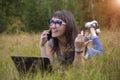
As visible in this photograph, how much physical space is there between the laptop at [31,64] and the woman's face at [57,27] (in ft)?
1.94

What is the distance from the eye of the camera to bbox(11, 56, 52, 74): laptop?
334 cm

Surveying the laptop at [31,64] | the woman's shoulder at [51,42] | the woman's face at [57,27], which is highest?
the woman's face at [57,27]

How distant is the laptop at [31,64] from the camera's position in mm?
3338

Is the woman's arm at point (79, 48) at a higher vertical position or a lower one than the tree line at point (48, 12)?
higher

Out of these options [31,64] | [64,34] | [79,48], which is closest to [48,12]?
[64,34]

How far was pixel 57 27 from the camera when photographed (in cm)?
388

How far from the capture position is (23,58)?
3348 millimetres

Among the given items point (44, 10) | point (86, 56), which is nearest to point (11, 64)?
point (86, 56)

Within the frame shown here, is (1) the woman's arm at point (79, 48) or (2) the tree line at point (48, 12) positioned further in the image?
(2) the tree line at point (48, 12)

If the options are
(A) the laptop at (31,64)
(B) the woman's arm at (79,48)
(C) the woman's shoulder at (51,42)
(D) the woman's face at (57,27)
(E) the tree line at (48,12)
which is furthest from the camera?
(E) the tree line at (48,12)

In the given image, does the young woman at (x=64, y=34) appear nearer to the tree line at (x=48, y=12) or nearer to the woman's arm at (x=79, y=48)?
the woman's arm at (x=79, y=48)

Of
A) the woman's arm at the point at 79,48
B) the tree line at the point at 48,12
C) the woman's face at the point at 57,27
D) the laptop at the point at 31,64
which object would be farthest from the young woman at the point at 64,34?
the tree line at the point at 48,12

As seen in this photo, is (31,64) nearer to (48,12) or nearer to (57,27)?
(57,27)

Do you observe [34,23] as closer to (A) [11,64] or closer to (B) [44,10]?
(B) [44,10]
